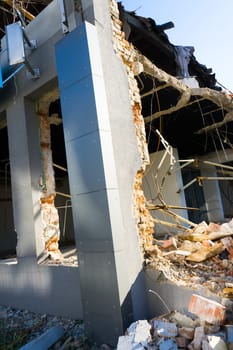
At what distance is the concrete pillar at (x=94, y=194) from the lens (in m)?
2.79

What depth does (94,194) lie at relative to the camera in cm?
291

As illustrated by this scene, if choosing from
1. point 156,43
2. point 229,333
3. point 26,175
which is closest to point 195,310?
point 229,333

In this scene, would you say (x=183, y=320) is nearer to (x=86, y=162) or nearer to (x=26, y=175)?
(x=86, y=162)

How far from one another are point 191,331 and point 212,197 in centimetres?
823

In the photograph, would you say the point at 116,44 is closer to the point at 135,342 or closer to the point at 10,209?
the point at 135,342

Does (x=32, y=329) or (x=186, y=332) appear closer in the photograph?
(x=186, y=332)

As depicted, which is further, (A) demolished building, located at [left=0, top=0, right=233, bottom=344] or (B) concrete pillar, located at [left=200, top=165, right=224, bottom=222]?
(B) concrete pillar, located at [left=200, top=165, right=224, bottom=222]

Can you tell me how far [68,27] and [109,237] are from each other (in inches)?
105

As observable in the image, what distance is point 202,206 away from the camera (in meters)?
10.0

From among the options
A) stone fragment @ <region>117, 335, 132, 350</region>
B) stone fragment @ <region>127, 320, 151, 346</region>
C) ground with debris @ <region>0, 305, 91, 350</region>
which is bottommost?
ground with debris @ <region>0, 305, 91, 350</region>

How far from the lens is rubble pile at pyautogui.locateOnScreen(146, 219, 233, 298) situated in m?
2.76

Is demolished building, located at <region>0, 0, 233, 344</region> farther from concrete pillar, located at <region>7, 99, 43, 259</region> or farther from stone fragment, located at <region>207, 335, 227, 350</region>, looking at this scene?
stone fragment, located at <region>207, 335, 227, 350</region>

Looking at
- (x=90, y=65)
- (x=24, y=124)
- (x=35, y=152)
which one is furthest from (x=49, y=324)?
(x=90, y=65)

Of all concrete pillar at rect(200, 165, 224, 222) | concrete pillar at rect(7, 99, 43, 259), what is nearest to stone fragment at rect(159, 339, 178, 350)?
concrete pillar at rect(7, 99, 43, 259)
